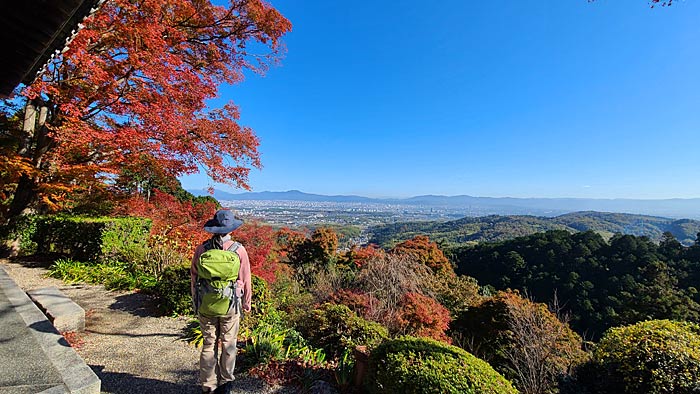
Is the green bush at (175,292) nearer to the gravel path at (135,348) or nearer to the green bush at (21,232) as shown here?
the gravel path at (135,348)

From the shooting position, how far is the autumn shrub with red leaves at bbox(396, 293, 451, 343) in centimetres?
576

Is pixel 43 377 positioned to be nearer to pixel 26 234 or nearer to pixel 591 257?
pixel 26 234

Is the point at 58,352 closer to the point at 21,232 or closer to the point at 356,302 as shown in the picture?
the point at 356,302

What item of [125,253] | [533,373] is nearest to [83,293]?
[125,253]

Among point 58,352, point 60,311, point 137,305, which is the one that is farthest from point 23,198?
point 58,352

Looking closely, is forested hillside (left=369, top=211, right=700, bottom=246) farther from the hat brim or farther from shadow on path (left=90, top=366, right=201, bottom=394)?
the hat brim

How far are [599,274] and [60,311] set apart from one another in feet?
86.7

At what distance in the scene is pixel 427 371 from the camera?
203 centimetres

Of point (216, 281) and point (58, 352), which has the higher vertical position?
point (216, 281)

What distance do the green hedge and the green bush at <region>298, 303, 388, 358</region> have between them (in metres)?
4.86

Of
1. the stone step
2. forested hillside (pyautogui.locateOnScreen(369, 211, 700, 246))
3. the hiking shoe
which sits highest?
the stone step

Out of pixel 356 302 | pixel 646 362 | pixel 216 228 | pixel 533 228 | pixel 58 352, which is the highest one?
pixel 216 228

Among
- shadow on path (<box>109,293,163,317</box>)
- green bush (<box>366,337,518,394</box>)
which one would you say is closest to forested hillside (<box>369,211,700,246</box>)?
shadow on path (<box>109,293,163,317</box>)

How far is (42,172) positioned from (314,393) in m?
7.72
